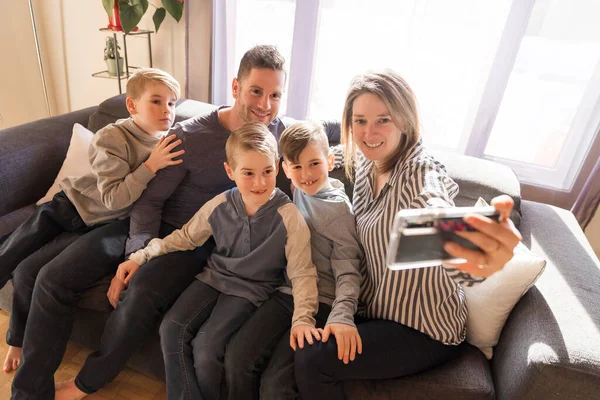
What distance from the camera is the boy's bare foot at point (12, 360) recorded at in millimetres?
1463

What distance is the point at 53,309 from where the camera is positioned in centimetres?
133

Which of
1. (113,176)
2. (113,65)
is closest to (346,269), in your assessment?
(113,176)

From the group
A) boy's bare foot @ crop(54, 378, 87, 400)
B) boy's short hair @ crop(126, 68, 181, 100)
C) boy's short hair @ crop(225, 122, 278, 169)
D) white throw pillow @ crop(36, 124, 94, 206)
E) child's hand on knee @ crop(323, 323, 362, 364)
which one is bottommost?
boy's bare foot @ crop(54, 378, 87, 400)

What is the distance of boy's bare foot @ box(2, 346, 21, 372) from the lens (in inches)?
57.6

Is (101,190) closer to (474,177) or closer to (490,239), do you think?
(490,239)

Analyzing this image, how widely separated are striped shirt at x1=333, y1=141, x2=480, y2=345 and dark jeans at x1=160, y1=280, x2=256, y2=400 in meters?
0.44

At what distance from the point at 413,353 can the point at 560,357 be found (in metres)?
0.35

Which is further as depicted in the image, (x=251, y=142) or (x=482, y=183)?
(x=482, y=183)

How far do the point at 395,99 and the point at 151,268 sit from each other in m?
0.97

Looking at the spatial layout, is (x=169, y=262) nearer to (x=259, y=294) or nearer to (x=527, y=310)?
(x=259, y=294)

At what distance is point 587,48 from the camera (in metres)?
1.78

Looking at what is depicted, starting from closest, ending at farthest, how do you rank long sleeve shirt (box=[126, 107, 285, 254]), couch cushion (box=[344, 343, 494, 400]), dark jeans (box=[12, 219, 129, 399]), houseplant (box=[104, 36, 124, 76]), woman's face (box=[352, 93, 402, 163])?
couch cushion (box=[344, 343, 494, 400]) < woman's face (box=[352, 93, 402, 163]) < dark jeans (box=[12, 219, 129, 399]) < long sleeve shirt (box=[126, 107, 285, 254]) < houseplant (box=[104, 36, 124, 76])

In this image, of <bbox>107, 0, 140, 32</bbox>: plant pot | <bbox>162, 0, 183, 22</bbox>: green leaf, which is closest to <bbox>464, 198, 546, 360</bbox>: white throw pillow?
<bbox>162, 0, 183, 22</bbox>: green leaf

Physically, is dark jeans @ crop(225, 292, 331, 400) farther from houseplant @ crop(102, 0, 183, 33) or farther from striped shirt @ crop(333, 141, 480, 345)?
houseplant @ crop(102, 0, 183, 33)
